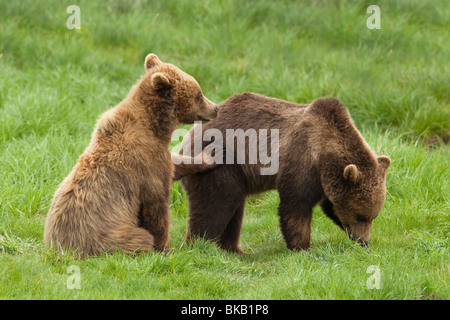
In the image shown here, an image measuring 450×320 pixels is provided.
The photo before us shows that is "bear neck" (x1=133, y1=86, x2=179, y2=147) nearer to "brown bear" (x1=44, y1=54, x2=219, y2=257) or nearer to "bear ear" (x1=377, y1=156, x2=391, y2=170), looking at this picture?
"brown bear" (x1=44, y1=54, x2=219, y2=257)

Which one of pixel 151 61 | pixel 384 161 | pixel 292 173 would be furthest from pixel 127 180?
pixel 384 161

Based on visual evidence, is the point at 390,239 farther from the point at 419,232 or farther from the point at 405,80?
the point at 405,80

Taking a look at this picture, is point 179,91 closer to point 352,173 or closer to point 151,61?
point 151,61

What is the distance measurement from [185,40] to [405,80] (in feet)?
11.6

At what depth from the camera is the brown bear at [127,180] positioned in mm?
5070

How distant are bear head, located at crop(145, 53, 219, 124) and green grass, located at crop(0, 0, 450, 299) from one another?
3.80 ft

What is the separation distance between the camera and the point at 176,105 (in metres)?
5.51

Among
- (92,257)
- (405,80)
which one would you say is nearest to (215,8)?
(405,80)

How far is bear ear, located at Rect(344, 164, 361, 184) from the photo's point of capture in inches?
218

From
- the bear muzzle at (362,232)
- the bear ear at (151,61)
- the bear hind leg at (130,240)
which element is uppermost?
the bear ear at (151,61)

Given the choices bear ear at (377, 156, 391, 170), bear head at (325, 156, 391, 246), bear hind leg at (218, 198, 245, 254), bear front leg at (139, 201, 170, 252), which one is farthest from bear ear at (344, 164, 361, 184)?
bear front leg at (139, 201, 170, 252)

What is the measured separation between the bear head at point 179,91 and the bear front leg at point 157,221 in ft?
2.63

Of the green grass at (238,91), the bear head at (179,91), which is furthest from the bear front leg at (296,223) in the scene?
the bear head at (179,91)

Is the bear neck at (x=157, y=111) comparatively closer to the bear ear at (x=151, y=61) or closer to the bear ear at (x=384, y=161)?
the bear ear at (x=151, y=61)
